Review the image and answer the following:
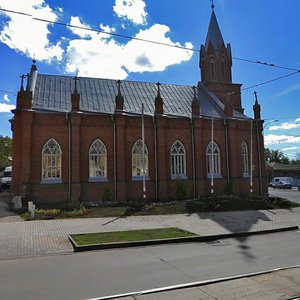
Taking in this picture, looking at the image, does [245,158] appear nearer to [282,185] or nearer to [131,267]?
[131,267]

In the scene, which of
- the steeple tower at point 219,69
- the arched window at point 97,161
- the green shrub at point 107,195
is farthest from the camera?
the steeple tower at point 219,69

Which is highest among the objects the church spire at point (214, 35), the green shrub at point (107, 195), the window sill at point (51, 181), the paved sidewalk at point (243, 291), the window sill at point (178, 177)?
the church spire at point (214, 35)

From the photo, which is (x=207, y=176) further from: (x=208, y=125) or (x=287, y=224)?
(x=287, y=224)

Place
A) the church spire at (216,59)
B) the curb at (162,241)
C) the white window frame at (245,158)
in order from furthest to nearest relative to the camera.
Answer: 1. the church spire at (216,59)
2. the white window frame at (245,158)
3. the curb at (162,241)

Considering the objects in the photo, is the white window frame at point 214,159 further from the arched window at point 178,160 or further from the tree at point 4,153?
the tree at point 4,153

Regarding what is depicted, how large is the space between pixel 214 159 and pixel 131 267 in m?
21.0

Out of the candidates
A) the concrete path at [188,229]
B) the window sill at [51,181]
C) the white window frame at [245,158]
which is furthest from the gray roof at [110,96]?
the concrete path at [188,229]

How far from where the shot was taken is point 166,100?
29812mm

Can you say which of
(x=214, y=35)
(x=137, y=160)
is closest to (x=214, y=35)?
(x=214, y=35)

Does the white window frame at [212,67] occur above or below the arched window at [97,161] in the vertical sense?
above

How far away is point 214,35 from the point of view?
35.6m

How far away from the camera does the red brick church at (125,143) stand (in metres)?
23.6

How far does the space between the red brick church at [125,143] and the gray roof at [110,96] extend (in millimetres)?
78

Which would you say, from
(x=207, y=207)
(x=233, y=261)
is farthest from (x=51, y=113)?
(x=233, y=261)
